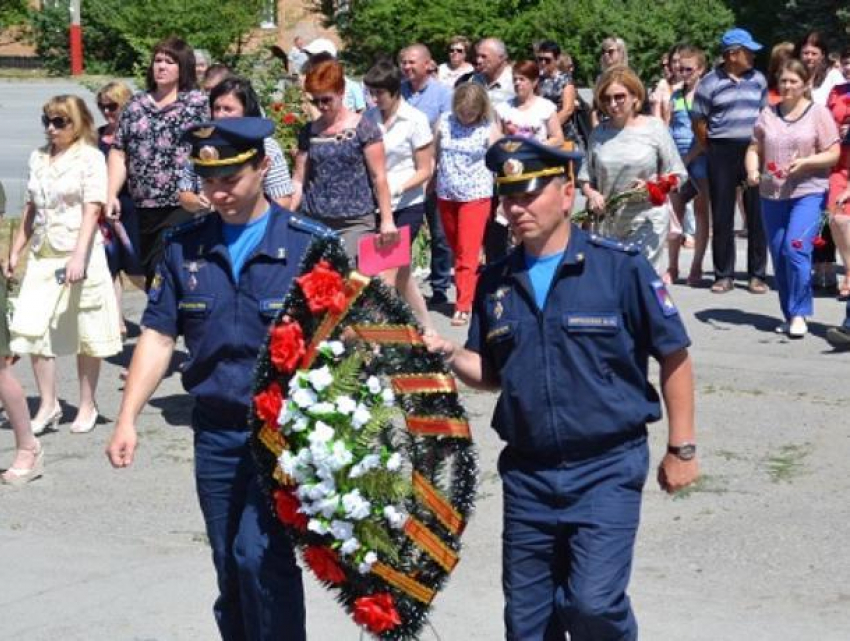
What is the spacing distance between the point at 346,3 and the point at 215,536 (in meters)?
39.3

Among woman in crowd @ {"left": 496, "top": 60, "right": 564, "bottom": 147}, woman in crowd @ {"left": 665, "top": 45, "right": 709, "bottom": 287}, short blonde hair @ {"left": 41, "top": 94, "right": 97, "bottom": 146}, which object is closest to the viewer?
short blonde hair @ {"left": 41, "top": 94, "right": 97, "bottom": 146}

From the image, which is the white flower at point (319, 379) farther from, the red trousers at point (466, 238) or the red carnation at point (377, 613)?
the red trousers at point (466, 238)

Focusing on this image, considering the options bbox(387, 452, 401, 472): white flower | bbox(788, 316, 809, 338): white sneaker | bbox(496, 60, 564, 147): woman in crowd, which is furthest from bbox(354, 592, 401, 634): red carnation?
bbox(496, 60, 564, 147): woman in crowd

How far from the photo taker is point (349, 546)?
4895mm

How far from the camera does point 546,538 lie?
4.95 meters

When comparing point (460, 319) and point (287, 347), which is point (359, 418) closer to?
point (287, 347)

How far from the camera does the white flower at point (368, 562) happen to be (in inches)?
193

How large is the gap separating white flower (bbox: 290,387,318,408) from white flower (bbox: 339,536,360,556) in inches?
16.2

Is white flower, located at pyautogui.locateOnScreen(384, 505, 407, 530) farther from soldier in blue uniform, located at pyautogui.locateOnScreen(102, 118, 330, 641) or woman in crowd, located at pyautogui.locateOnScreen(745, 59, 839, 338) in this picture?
woman in crowd, located at pyautogui.locateOnScreen(745, 59, 839, 338)

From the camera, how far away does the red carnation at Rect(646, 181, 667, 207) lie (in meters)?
9.98

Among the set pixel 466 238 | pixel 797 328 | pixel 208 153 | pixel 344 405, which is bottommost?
pixel 797 328

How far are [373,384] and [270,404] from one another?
0.31 metres

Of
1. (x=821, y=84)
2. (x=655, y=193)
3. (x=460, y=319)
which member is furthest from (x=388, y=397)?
(x=821, y=84)

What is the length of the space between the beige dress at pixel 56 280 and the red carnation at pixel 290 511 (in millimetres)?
4342
